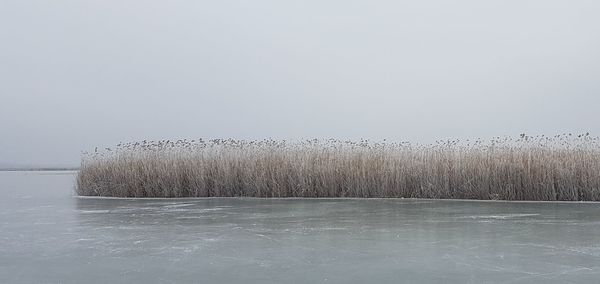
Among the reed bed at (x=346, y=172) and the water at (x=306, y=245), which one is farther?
the reed bed at (x=346, y=172)

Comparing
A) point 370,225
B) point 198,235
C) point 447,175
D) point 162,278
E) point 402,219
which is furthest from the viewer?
point 447,175

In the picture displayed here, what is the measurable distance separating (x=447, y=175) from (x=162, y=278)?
18.7ft

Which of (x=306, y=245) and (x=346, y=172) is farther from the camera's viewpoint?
(x=346, y=172)

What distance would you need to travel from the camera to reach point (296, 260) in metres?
2.99

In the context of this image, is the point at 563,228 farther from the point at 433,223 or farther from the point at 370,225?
the point at 370,225

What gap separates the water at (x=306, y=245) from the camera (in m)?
2.62

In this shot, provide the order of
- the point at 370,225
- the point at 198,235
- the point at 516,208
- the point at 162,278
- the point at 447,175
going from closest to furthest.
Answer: the point at 162,278 < the point at 198,235 < the point at 370,225 < the point at 516,208 < the point at 447,175

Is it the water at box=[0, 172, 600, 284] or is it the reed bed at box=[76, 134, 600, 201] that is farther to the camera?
the reed bed at box=[76, 134, 600, 201]

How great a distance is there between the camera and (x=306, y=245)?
3.51 metres

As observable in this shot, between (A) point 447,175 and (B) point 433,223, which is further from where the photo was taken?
(A) point 447,175

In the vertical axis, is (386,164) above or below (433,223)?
above

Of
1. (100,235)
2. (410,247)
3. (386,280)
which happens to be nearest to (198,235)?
(100,235)

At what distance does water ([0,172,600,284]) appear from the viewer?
2625 millimetres

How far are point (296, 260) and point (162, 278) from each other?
77 centimetres
